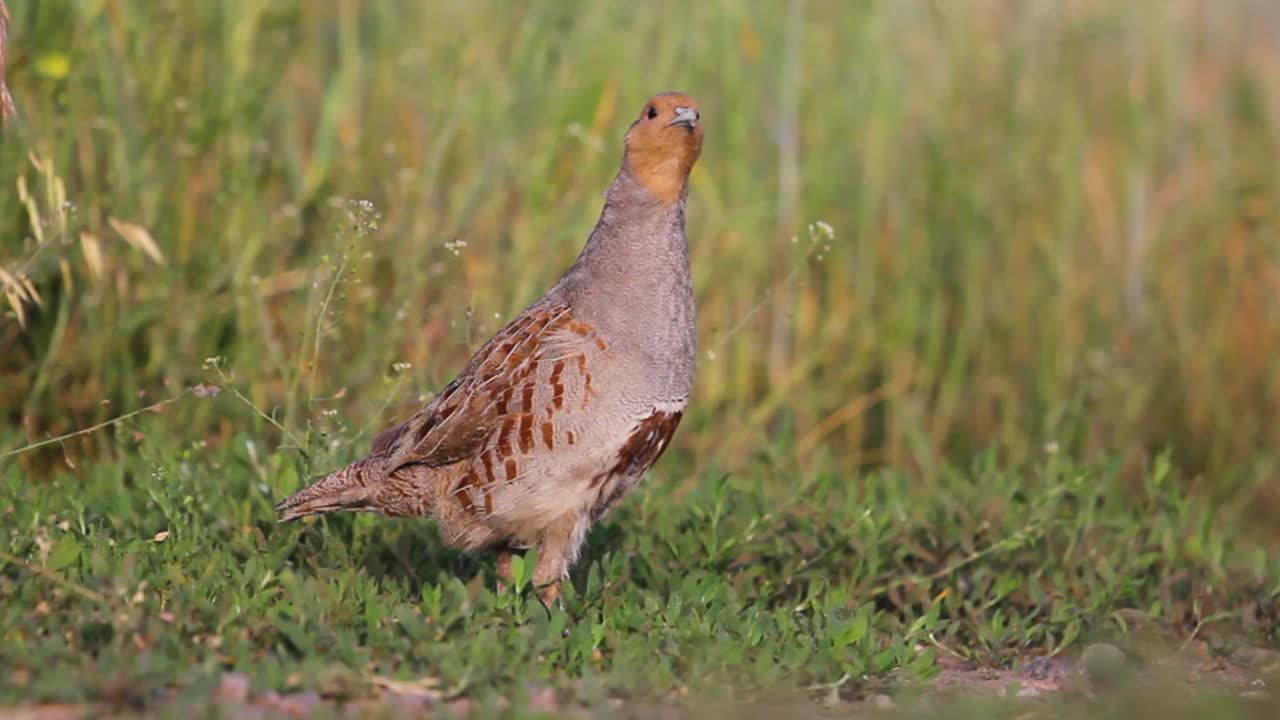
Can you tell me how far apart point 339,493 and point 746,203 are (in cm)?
292

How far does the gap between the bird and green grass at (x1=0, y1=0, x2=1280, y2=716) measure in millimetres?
191

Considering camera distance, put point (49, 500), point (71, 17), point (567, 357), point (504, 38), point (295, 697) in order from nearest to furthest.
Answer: point (295, 697) < point (567, 357) < point (49, 500) < point (71, 17) < point (504, 38)

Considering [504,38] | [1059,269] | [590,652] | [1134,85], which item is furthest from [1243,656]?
[504,38]

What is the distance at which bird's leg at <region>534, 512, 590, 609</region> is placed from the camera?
4.80 metres

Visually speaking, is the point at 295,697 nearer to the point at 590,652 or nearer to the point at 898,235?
the point at 590,652

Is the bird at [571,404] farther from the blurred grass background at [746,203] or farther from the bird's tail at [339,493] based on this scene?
the blurred grass background at [746,203]

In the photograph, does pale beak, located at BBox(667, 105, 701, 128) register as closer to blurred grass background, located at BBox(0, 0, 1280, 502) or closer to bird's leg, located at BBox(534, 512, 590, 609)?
bird's leg, located at BBox(534, 512, 590, 609)

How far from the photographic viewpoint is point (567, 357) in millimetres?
4727

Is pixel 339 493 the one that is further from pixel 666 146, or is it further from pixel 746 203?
pixel 746 203

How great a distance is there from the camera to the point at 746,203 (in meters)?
7.36

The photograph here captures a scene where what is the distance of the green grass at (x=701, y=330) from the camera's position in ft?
14.4

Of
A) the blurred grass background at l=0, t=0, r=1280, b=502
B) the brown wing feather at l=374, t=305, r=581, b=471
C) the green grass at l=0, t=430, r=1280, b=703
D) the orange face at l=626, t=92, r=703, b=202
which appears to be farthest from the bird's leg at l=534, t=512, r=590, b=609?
the blurred grass background at l=0, t=0, r=1280, b=502

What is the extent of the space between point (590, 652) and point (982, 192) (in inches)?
154

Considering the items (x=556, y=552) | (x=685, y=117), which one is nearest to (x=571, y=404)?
(x=556, y=552)
